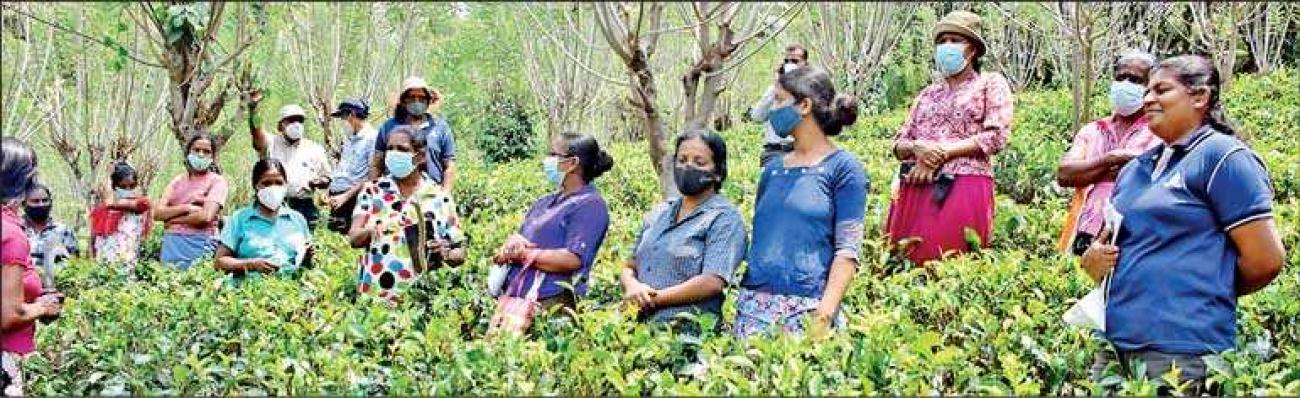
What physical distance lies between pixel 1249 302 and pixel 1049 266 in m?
0.87

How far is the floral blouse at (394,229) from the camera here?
5090mm

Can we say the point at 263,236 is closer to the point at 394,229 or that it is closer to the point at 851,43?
the point at 394,229

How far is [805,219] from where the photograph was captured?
3.73 m

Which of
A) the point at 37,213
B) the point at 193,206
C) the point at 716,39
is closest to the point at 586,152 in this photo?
the point at 716,39

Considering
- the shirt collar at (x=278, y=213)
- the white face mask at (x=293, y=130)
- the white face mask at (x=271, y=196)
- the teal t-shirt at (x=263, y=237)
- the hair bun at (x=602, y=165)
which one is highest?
the hair bun at (x=602, y=165)

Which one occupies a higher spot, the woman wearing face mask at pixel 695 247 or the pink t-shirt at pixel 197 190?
the woman wearing face mask at pixel 695 247

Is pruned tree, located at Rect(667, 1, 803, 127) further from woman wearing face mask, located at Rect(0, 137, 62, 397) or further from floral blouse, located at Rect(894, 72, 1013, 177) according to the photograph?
woman wearing face mask, located at Rect(0, 137, 62, 397)

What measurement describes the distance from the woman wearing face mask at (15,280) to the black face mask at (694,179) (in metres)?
1.86

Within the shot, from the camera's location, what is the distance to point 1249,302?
13.6 ft

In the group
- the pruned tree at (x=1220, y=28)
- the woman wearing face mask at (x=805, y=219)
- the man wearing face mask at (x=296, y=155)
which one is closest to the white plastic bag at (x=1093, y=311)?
the woman wearing face mask at (x=805, y=219)

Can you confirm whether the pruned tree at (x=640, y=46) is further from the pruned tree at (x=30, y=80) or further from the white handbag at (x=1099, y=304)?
the pruned tree at (x=30, y=80)

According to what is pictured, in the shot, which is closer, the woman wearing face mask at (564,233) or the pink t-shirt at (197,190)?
the woman wearing face mask at (564,233)

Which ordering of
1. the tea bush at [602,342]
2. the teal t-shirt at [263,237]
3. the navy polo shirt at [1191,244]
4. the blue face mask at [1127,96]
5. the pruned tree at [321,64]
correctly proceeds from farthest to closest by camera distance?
the pruned tree at [321,64], the teal t-shirt at [263,237], the blue face mask at [1127,96], the tea bush at [602,342], the navy polo shirt at [1191,244]

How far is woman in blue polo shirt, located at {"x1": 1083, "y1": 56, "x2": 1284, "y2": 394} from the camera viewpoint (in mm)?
3004
